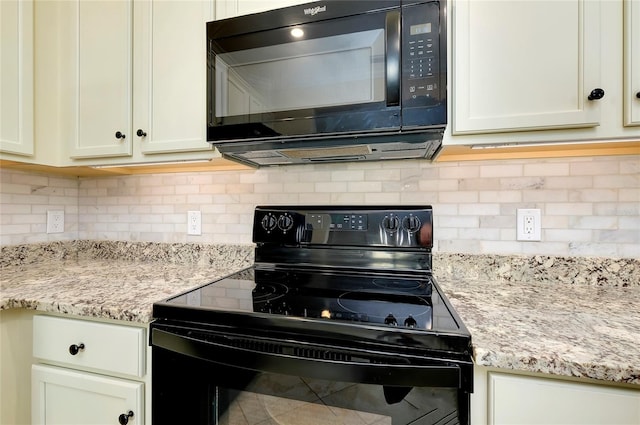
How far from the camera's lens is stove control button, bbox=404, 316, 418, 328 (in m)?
0.72

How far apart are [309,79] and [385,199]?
60 cm

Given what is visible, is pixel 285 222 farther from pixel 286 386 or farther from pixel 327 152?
pixel 286 386

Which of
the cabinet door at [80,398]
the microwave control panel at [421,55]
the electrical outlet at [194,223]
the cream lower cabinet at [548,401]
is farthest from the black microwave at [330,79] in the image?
the cabinet door at [80,398]

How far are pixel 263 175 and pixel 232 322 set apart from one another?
0.84m

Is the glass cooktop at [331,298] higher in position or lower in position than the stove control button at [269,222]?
lower

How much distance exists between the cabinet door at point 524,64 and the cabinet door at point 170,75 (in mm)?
931

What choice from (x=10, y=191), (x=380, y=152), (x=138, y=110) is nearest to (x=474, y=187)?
(x=380, y=152)

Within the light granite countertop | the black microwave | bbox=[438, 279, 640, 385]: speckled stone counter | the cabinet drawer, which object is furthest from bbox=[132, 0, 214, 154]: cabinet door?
bbox=[438, 279, 640, 385]: speckled stone counter

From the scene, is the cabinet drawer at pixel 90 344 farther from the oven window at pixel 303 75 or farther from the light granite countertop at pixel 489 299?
the oven window at pixel 303 75

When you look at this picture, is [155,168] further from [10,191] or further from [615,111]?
[615,111]

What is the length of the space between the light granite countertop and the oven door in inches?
5.1

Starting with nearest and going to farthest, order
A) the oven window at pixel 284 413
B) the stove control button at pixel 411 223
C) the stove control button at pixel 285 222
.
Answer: the oven window at pixel 284 413, the stove control button at pixel 411 223, the stove control button at pixel 285 222

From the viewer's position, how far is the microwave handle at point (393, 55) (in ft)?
3.02

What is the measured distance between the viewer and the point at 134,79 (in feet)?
4.31
